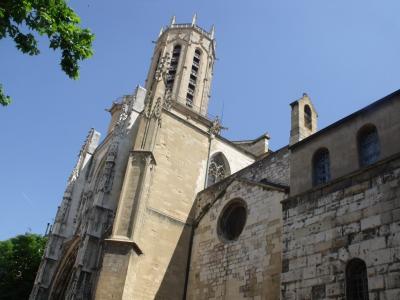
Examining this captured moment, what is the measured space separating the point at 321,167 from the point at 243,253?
3895mm

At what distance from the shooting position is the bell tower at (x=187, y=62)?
2822 centimetres

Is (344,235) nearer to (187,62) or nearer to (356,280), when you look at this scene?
(356,280)

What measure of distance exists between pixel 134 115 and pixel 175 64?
12.4 m

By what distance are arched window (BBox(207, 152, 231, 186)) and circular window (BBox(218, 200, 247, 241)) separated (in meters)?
4.12

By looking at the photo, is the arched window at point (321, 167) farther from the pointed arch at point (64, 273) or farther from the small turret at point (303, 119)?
the pointed arch at point (64, 273)

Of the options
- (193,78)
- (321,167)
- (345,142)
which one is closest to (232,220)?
(321,167)

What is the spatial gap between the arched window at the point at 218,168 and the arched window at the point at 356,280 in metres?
10.7

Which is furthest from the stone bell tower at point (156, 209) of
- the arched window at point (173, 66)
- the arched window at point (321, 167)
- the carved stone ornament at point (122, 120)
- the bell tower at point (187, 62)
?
the arched window at point (173, 66)

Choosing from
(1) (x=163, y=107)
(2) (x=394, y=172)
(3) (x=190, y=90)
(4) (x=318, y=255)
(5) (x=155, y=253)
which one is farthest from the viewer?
(3) (x=190, y=90)

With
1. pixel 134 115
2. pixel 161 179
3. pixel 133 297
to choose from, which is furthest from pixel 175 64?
pixel 133 297

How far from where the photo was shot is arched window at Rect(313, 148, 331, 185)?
959cm

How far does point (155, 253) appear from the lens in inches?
549

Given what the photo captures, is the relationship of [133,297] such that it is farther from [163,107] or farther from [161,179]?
[163,107]

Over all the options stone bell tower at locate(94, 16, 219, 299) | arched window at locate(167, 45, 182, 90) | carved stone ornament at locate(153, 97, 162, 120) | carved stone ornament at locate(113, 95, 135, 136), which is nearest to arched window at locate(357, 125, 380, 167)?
stone bell tower at locate(94, 16, 219, 299)
